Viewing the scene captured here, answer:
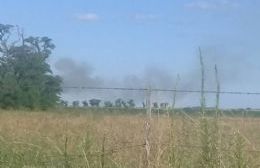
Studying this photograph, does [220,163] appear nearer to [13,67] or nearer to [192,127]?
[192,127]

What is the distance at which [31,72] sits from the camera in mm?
47406

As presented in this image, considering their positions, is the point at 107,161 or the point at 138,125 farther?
the point at 138,125

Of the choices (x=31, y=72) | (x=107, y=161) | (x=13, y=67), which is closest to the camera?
(x=107, y=161)

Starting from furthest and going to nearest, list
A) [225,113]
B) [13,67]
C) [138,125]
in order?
1. [13,67]
2. [138,125]
3. [225,113]

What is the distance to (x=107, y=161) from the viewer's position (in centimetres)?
709

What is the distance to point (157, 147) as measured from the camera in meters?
6.53

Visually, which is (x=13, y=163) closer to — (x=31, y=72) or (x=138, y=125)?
(x=138, y=125)

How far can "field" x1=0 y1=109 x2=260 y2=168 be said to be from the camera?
238 inches

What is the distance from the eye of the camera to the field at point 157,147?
605cm


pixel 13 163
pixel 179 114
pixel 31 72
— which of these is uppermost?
pixel 31 72

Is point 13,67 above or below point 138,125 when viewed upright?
above

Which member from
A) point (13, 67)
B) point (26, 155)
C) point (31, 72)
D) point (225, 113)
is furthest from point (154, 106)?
point (13, 67)

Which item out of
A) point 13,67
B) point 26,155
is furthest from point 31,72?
point 26,155

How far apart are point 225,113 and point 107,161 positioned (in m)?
1.43
